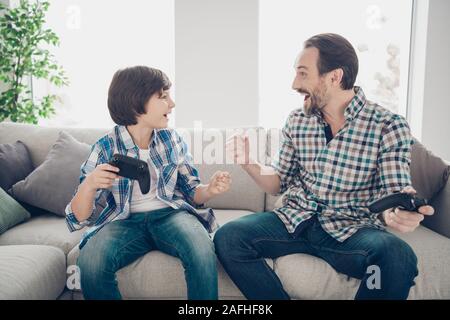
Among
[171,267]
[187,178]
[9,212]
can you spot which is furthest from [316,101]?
[9,212]

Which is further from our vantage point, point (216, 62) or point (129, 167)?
point (216, 62)

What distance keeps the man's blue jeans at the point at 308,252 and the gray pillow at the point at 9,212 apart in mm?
894

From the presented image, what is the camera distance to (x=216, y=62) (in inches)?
102

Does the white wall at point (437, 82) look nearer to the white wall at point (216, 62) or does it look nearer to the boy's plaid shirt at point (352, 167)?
the white wall at point (216, 62)

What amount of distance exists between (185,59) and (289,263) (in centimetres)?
174

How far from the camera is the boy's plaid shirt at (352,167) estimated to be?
1276mm

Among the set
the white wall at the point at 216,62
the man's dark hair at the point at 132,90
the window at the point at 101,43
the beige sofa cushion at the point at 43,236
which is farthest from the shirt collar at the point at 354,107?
the window at the point at 101,43

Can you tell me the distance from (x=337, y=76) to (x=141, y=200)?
33.2 inches

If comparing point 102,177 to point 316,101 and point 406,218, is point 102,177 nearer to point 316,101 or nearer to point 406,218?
point 316,101

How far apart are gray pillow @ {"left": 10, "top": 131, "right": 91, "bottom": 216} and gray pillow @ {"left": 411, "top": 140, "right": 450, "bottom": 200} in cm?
146

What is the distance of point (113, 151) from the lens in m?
1.39

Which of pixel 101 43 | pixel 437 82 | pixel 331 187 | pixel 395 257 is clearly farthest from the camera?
pixel 101 43

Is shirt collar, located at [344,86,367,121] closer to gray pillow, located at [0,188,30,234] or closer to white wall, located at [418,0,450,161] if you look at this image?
gray pillow, located at [0,188,30,234]

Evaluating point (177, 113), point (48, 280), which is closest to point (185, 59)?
point (177, 113)
